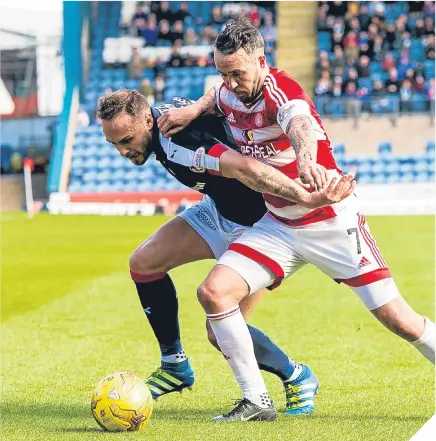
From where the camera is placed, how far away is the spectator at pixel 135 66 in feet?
111

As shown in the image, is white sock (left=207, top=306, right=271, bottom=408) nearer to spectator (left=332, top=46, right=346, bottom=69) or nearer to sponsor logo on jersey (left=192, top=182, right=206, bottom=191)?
sponsor logo on jersey (left=192, top=182, right=206, bottom=191)

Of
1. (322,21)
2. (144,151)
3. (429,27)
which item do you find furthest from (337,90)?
(144,151)

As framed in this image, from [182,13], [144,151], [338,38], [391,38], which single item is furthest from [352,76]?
[144,151]

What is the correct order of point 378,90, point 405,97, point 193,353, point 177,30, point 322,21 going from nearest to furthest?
1. point 193,353
2. point 405,97
3. point 378,90
4. point 322,21
5. point 177,30

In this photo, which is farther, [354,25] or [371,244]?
[354,25]

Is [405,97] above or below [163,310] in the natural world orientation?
below

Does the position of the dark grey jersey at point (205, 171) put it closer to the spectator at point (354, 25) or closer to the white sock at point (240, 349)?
the white sock at point (240, 349)

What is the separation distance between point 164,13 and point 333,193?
3035cm

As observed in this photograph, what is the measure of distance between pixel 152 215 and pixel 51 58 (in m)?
12.0

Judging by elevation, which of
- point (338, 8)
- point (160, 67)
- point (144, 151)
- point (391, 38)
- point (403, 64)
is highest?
point (144, 151)

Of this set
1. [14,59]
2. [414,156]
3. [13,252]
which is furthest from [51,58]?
[13,252]

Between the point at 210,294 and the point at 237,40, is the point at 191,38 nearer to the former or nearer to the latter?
the point at 237,40

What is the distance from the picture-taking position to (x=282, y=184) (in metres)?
5.66

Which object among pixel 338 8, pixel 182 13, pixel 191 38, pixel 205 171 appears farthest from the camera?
pixel 182 13
